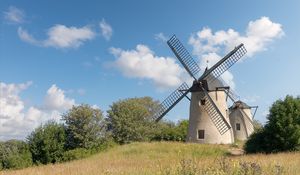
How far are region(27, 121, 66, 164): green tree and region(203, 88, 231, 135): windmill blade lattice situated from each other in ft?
44.1

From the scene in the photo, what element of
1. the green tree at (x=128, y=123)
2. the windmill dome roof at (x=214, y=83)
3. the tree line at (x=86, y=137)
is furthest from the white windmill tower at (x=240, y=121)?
the windmill dome roof at (x=214, y=83)

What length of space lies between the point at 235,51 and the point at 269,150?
1370cm

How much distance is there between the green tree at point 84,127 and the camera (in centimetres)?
4069

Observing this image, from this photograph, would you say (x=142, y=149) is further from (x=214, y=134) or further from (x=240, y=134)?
(x=240, y=134)

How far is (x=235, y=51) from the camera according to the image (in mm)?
41094

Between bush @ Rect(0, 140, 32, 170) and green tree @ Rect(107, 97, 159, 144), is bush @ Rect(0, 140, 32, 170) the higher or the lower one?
the lower one

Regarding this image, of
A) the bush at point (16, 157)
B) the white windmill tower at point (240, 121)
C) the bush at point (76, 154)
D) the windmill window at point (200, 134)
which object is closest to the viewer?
the bush at point (76, 154)

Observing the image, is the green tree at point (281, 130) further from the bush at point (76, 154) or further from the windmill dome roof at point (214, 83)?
the bush at point (76, 154)

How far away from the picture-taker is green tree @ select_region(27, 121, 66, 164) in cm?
3934

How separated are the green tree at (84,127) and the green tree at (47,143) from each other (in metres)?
0.88

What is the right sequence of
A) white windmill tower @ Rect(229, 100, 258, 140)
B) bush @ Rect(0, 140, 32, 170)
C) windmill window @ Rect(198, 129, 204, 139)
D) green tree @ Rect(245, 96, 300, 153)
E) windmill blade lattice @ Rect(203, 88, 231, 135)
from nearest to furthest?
1. green tree @ Rect(245, 96, 300, 153)
2. bush @ Rect(0, 140, 32, 170)
3. windmill blade lattice @ Rect(203, 88, 231, 135)
4. windmill window @ Rect(198, 129, 204, 139)
5. white windmill tower @ Rect(229, 100, 258, 140)

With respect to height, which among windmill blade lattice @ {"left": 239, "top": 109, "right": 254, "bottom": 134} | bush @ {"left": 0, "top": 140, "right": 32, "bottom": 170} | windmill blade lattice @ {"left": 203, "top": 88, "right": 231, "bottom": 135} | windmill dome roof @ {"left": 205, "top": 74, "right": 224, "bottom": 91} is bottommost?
bush @ {"left": 0, "top": 140, "right": 32, "bottom": 170}

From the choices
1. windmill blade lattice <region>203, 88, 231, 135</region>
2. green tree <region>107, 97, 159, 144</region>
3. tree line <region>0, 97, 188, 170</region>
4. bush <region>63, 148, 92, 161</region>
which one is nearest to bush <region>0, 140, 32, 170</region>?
tree line <region>0, 97, 188, 170</region>

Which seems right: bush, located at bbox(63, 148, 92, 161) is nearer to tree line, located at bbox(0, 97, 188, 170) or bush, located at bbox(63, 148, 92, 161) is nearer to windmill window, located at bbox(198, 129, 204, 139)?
tree line, located at bbox(0, 97, 188, 170)
